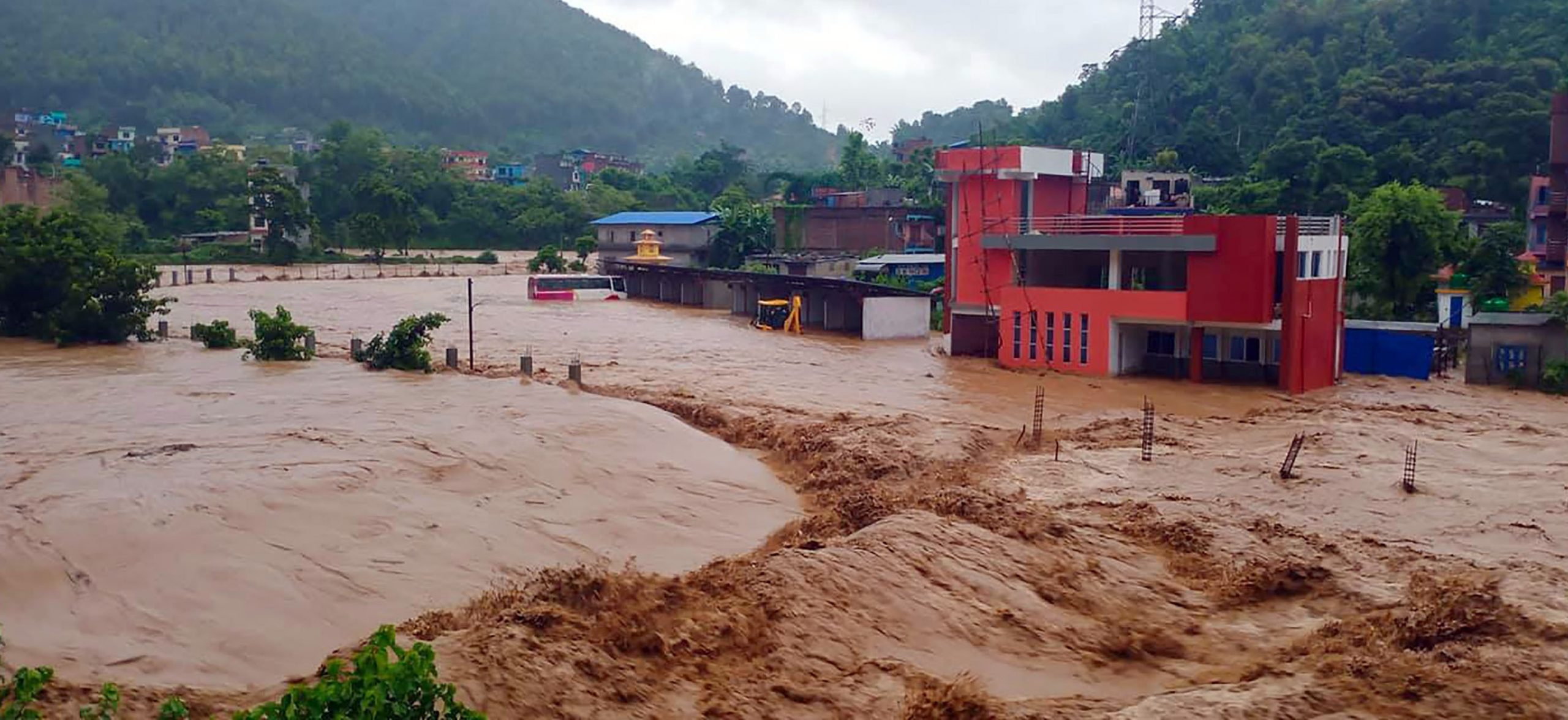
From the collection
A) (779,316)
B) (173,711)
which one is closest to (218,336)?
(779,316)

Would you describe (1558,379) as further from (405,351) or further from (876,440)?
(405,351)

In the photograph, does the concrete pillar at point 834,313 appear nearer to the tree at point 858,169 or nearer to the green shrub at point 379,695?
the green shrub at point 379,695

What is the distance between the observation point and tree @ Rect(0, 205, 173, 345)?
2586 centimetres

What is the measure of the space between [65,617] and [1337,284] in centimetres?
2380

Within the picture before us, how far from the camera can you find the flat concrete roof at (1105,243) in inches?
947

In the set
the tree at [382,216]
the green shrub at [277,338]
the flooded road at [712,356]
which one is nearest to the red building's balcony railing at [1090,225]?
the flooded road at [712,356]

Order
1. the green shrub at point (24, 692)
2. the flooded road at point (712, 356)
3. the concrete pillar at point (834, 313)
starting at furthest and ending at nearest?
Answer: the concrete pillar at point (834, 313) < the flooded road at point (712, 356) < the green shrub at point (24, 692)

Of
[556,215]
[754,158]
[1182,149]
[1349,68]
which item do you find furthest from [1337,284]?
[754,158]

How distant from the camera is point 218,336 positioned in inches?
1037

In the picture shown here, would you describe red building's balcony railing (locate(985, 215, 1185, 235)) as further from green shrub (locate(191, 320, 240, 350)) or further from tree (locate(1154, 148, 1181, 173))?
tree (locate(1154, 148, 1181, 173))

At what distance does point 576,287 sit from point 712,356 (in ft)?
59.8

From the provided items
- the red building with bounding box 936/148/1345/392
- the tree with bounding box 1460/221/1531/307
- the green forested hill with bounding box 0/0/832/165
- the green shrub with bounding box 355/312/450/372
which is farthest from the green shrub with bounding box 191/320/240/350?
the green forested hill with bounding box 0/0/832/165

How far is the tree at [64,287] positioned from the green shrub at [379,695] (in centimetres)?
2351

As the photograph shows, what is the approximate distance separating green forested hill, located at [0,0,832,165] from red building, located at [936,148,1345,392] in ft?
365
